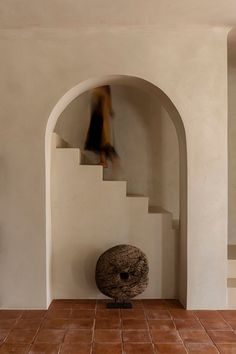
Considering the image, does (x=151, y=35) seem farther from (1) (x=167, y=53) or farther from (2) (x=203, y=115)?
(2) (x=203, y=115)

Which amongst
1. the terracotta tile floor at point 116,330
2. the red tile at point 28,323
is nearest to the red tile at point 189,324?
the terracotta tile floor at point 116,330

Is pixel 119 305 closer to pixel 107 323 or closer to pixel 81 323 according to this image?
pixel 107 323

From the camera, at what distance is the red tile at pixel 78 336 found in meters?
2.95

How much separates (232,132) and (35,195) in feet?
9.65

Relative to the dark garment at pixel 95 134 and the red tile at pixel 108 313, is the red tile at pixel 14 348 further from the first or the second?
the dark garment at pixel 95 134

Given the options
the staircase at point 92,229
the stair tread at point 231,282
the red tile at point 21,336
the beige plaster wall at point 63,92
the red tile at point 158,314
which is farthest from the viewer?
the staircase at point 92,229

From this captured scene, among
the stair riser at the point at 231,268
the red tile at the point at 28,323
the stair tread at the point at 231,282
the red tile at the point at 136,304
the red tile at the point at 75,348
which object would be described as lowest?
the red tile at the point at 136,304

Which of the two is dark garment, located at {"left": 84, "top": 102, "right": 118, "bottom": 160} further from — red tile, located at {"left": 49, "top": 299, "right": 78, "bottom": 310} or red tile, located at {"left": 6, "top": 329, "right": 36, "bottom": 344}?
red tile, located at {"left": 6, "top": 329, "right": 36, "bottom": 344}

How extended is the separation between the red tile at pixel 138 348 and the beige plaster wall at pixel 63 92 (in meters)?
0.95

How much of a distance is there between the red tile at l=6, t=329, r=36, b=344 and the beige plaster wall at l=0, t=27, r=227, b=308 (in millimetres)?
534

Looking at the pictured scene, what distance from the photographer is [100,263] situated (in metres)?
3.74

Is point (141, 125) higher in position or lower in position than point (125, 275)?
higher

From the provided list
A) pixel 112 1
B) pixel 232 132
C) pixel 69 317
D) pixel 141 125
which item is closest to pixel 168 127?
pixel 141 125

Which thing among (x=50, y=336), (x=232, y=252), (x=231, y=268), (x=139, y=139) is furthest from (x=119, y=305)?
(x=139, y=139)
